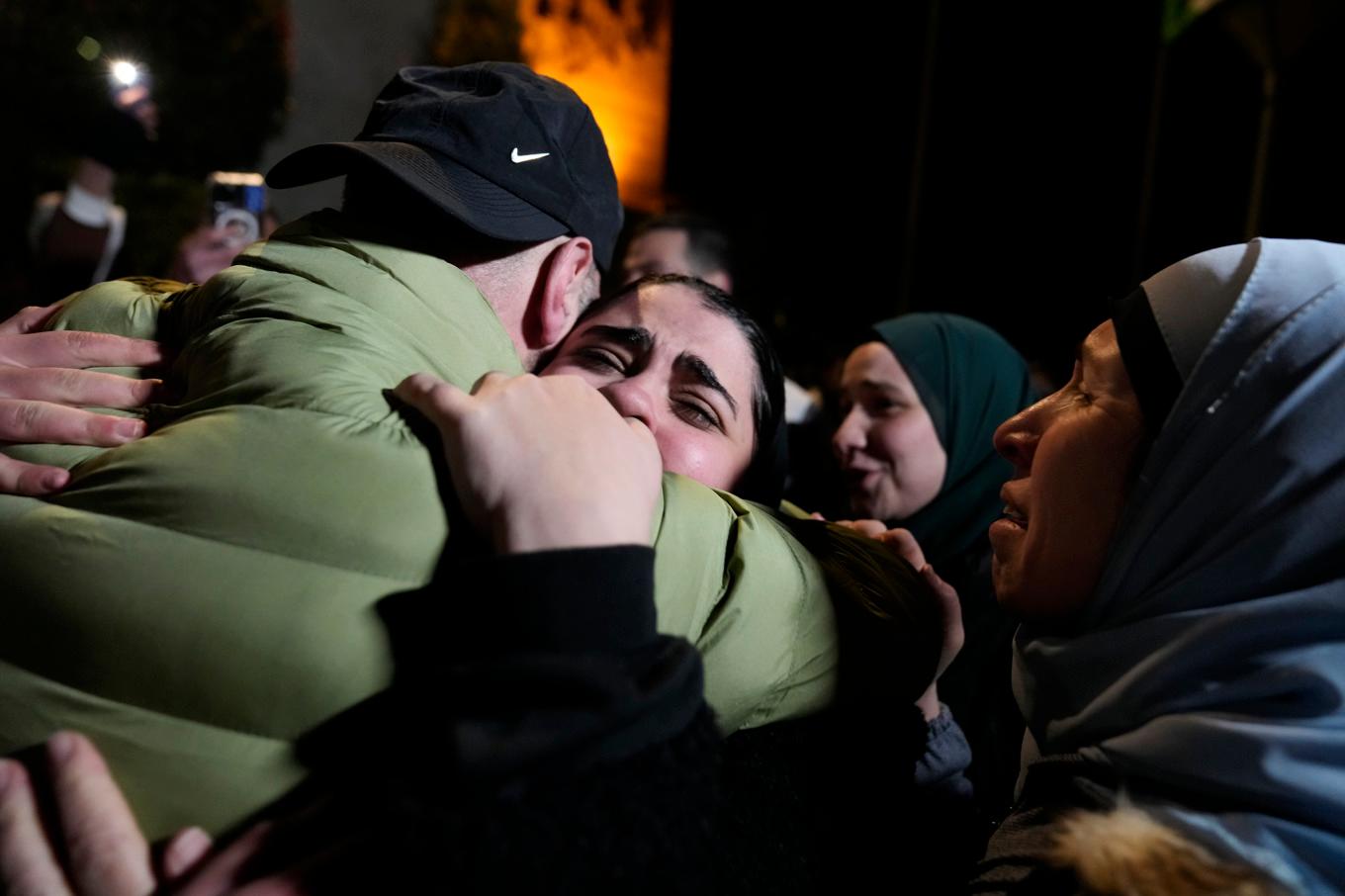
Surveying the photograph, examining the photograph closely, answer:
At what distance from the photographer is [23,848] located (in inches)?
34.4

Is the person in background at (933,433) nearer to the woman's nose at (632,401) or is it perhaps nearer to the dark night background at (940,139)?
the woman's nose at (632,401)

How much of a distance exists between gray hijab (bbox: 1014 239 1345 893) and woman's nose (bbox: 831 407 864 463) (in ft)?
4.85

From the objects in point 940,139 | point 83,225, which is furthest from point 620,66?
point 83,225

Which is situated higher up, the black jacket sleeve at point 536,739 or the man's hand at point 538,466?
the man's hand at point 538,466

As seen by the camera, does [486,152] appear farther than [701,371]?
No

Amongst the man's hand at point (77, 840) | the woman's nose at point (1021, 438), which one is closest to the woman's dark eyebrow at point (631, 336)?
the woman's nose at point (1021, 438)

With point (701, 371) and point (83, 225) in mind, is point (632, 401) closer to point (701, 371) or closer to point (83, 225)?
point (701, 371)

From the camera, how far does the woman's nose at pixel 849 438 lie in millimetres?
2756

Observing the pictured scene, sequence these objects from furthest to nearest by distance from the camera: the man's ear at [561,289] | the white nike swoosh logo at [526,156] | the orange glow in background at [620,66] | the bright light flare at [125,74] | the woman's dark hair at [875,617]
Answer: the orange glow in background at [620,66] < the bright light flare at [125,74] < the man's ear at [561,289] < the white nike swoosh logo at [526,156] < the woman's dark hair at [875,617]

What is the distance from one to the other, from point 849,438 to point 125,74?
14.2 feet

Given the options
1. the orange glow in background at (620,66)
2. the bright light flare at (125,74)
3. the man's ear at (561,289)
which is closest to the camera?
the man's ear at (561,289)

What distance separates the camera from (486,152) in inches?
59.7

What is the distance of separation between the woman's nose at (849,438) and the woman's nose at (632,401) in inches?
47.0

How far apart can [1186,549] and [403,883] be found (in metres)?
0.95
